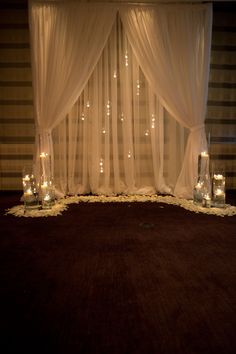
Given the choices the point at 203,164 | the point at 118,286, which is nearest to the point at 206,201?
the point at 203,164

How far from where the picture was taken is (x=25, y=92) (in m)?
4.03

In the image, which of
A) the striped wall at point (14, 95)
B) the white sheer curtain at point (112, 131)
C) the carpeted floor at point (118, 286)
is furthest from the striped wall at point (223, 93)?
the striped wall at point (14, 95)

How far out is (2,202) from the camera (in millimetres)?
3484

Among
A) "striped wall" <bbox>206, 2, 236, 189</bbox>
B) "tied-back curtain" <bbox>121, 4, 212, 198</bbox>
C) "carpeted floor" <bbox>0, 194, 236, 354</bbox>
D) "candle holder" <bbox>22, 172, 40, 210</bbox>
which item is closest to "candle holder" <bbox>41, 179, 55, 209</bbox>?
"candle holder" <bbox>22, 172, 40, 210</bbox>

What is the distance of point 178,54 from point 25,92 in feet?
6.22

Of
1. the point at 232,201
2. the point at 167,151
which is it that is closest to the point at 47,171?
the point at 167,151

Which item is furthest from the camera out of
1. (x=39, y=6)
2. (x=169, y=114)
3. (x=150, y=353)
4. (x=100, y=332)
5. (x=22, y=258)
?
(x=169, y=114)

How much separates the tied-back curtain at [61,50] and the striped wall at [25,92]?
0.53 metres

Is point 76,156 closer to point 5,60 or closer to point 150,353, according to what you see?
point 5,60

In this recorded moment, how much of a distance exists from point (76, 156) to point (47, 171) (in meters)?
0.49

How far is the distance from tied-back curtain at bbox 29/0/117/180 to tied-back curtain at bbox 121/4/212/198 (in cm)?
35

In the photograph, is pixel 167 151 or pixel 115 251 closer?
pixel 115 251

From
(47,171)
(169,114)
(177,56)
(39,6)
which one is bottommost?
(47,171)

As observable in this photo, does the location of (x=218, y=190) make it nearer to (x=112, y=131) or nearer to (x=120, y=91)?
(x=112, y=131)
